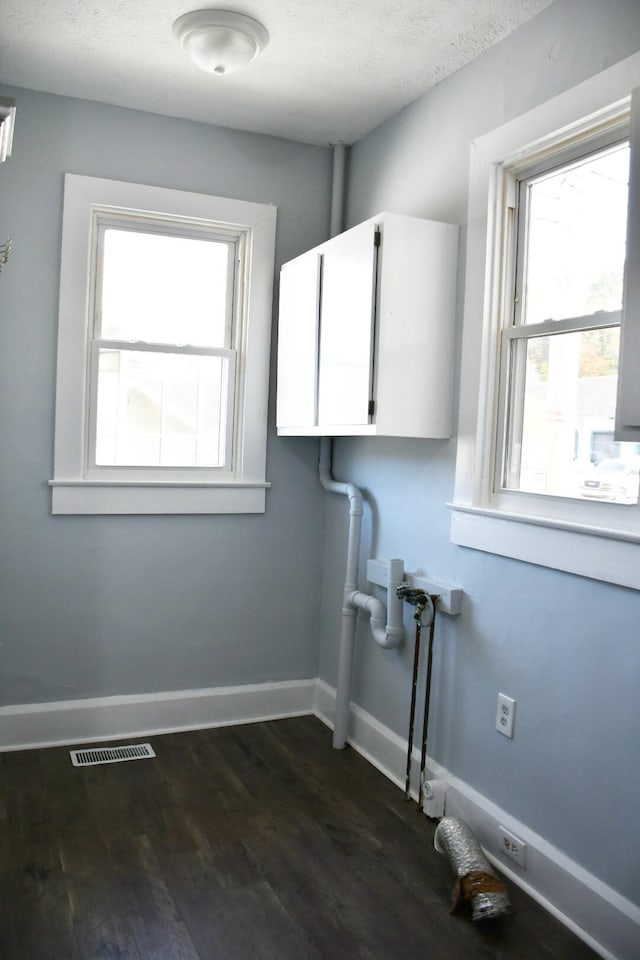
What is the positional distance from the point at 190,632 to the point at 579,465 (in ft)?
6.19

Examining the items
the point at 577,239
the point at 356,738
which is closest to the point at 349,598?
the point at 356,738

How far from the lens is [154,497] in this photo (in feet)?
A: 10.7

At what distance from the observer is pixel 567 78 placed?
2.21m

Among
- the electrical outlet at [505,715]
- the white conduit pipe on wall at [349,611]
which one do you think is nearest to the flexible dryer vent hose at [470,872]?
the electrical outlet at [505,715]

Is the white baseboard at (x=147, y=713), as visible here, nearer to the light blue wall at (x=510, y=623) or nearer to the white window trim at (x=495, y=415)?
the light blue wall at (x=510, y=623)

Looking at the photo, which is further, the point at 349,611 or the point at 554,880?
the point at 349,611

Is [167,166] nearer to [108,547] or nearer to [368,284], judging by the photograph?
[368,284]

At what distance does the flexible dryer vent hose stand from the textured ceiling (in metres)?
2.44

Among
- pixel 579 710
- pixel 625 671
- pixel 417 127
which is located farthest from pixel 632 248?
pixel 417 127

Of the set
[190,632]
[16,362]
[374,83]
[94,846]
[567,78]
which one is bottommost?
[94,846]

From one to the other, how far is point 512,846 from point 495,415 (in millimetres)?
1304

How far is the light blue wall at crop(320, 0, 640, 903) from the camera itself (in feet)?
6.58

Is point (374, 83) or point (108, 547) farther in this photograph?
point (108, 547)

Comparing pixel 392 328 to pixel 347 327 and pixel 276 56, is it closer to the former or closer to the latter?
pixel 347 327
